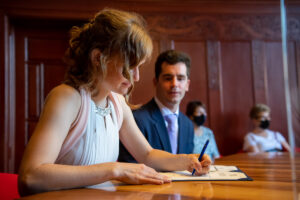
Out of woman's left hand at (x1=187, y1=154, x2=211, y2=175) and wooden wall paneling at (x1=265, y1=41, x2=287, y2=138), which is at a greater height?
wooden wall paneling at (x1=265, y1=41, x2=287, y2=138)

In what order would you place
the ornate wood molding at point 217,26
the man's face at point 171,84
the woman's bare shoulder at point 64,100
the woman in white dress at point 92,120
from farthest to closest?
the ornate wood molding at point 217,26 < the man's face at point 171,84 < the woman's bare shoulder at point 64,100 < the woman in white dress at point 92,120

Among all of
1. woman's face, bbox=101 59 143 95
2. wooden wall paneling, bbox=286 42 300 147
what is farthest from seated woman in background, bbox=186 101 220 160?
wooden wall paneling, bbox=286 42 300 147

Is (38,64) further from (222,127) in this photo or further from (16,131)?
(222,127)

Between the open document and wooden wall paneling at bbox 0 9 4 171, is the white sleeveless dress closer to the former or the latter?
the open document

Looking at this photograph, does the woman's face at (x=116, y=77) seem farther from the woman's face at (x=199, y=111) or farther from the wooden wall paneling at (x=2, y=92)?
the wooden wall paneling at (x=2, y=92)

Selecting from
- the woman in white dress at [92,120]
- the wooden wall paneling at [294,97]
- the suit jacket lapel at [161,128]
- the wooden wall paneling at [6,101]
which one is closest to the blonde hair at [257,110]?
the suit jacket lapel at [161,128]

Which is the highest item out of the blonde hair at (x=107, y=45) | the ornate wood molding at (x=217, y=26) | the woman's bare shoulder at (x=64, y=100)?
the ornate wood molding at (x=217, y=26)

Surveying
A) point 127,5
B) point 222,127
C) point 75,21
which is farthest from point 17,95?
point 222,127

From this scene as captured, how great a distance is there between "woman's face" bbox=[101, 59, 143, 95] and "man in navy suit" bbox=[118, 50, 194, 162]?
30.6 inches

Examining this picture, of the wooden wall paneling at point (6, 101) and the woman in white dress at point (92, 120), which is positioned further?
the wooden wall paneling at point (6, 101)

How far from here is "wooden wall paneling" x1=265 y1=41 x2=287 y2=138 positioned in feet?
14.2

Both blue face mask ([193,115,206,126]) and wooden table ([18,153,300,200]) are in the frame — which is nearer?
wooden table ([18,153,300,200])

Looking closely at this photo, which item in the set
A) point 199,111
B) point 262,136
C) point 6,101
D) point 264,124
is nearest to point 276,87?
point 264,124

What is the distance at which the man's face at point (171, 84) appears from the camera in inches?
84.7
